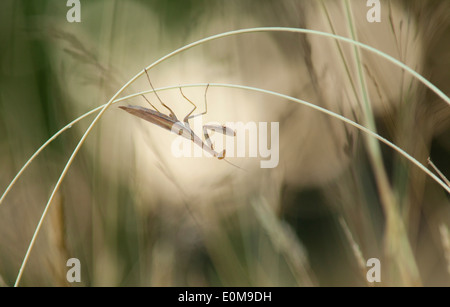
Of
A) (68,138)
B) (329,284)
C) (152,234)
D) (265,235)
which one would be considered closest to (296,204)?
(329,284)

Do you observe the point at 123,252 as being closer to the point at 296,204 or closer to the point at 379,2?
the point at 296,204

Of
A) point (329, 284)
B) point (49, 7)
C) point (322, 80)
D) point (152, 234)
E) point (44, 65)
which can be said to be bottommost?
point (329, 284)

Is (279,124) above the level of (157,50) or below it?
below

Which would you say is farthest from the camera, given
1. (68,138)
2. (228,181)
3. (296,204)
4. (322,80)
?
(296,204)

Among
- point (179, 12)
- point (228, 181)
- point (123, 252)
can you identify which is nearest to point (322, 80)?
point (228, 181)

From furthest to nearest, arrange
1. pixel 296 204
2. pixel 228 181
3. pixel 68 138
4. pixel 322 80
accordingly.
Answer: pixel 296 204 → pixel 68 138 → pixel 228 181 → pixel 322 80

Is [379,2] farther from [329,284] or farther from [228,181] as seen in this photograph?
[329,284]

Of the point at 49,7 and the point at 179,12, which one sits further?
the point at 179,12
